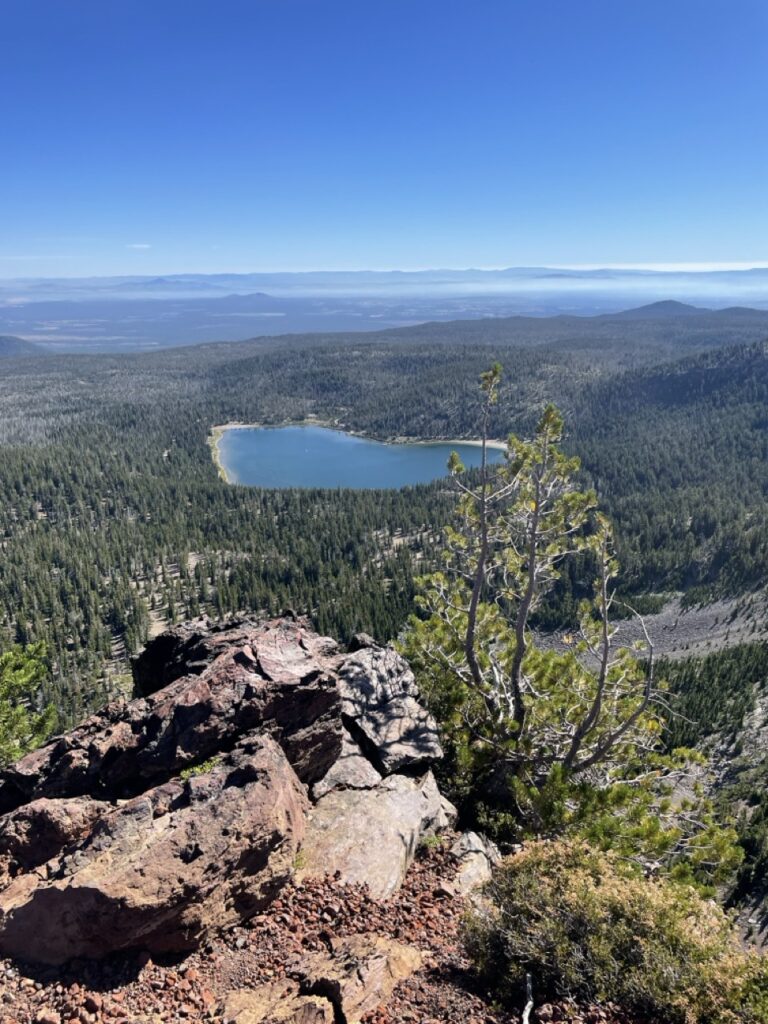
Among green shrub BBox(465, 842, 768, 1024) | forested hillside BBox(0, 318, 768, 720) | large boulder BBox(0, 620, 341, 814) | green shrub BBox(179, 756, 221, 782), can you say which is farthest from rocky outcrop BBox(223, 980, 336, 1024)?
forested hillside BBox(0, 318, 768, 720)

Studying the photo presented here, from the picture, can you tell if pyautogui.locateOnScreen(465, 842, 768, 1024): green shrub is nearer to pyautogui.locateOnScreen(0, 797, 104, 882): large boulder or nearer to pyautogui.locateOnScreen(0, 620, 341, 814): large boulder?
pyautogui.locateOnScreen(0, 620, 341, 814): large boulder

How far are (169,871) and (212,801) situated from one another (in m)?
1.49

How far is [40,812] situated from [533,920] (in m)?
10.3

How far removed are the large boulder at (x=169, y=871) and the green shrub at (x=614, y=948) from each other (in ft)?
14.1

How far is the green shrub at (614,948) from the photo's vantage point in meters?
9.06

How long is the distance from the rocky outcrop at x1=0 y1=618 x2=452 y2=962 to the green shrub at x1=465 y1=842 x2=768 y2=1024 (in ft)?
11.1

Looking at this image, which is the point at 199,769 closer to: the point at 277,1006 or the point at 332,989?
the point at 277,1006

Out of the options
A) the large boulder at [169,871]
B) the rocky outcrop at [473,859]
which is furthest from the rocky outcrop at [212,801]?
the rocky outcrop at [473,859]

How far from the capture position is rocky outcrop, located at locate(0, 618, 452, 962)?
10734 millimetres

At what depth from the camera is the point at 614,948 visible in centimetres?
982

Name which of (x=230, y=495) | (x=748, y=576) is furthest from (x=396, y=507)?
(x=748, y=576)

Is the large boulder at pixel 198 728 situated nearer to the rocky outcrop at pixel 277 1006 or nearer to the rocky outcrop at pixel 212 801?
the rocky outcrop at pixel 212 801

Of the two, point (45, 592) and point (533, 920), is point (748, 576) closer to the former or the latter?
point (533, 920)

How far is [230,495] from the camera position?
160 meters
